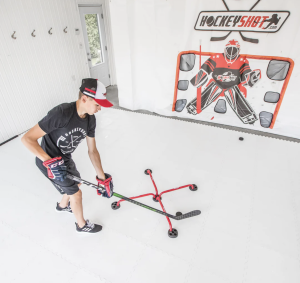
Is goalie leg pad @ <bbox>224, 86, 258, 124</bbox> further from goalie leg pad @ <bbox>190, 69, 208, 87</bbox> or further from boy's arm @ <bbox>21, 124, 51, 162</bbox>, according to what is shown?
boy's arm @ <bbox>21, 124, 51, 162</bbox>

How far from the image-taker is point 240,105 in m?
4.19

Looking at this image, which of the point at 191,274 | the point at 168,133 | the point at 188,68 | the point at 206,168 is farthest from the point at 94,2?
the point at 191,274

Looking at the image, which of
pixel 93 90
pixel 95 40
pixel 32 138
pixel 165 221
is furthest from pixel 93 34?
pixel 165 221

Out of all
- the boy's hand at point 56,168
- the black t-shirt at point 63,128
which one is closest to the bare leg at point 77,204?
the boy's hand at point 56,168

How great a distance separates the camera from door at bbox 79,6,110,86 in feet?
17.4

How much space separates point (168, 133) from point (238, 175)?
5.31 ft

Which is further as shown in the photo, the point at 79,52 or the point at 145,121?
the point at 79,52

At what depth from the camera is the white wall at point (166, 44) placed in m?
3.40

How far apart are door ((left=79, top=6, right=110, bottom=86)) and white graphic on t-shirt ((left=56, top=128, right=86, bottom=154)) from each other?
4.47 metres

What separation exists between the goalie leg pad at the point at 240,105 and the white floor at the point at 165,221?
2.16ft

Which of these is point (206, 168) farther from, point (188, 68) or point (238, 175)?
point (188, 68)

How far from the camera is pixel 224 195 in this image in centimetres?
275

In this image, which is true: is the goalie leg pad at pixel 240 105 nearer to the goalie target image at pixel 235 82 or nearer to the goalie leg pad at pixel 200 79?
the goalie target image at pixel 235 82

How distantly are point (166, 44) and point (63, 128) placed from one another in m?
3.24
